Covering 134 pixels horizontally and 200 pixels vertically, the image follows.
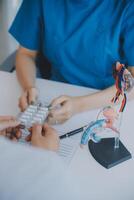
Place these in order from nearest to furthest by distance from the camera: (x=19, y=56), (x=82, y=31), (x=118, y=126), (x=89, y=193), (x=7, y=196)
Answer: (x=7, y=196) < (x=89, y=193) < (x=118, y=126) < (x=82, y=31) < (x=19, y=56)

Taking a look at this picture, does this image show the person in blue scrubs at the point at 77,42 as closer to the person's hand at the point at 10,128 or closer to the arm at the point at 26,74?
the arm at the point at 26,74

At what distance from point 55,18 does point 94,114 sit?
34 centimetres

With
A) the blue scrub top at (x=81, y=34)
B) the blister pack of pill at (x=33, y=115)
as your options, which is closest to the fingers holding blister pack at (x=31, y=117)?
the blister pack of pill at (x=33, y=115)

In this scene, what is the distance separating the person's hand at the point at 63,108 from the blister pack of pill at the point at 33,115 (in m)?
0.03

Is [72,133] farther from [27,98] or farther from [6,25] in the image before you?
[6,25]

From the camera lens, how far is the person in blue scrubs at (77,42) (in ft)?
3.28

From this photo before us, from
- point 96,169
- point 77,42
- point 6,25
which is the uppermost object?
point 77,42

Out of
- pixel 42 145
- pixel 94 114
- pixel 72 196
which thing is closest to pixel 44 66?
pixel 94 114

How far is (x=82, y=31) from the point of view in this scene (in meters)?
1.05

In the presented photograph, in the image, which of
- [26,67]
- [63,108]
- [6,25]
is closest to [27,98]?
[63,108]

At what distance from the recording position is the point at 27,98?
96 cm

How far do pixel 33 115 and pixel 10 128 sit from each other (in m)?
0.08

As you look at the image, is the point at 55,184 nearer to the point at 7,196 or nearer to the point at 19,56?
the point at 7,196

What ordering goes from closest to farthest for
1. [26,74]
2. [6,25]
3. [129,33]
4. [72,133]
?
1. [72,133]
2. [129,33]
3. [26,74]
4. [6,25]
